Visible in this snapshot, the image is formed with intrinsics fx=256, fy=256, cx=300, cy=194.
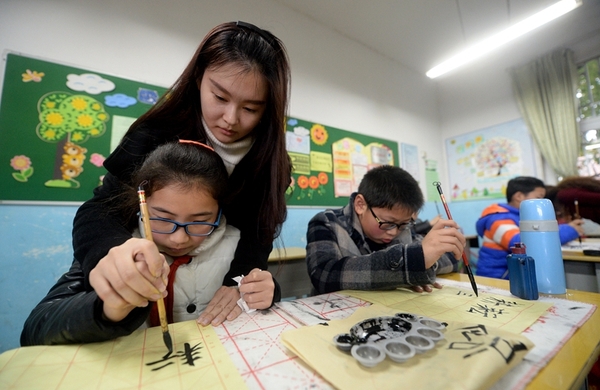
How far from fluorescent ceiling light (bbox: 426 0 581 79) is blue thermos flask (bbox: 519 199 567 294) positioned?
249 cm

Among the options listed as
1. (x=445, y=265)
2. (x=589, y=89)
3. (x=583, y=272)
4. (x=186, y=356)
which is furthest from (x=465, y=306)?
(x=589, y=89)

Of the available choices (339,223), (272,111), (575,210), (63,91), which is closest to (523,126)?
(575,210)

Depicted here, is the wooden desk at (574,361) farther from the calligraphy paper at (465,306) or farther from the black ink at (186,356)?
the black ink at (186,356)

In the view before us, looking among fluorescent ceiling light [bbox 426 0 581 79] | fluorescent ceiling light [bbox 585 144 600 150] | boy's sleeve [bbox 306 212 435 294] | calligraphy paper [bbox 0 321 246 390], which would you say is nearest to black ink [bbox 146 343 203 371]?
calligraphy paper [bbox 0 321 246 390]

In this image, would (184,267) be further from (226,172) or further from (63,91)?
(63,91)

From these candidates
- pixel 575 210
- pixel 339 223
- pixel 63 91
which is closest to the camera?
pixel 339 223

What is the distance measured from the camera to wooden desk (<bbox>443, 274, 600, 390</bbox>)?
12.8 inches

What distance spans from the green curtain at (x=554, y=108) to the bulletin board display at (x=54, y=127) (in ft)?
13.6

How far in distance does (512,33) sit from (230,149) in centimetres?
300

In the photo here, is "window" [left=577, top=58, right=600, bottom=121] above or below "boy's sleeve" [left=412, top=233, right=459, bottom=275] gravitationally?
above

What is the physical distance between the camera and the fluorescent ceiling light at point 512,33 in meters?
2.11

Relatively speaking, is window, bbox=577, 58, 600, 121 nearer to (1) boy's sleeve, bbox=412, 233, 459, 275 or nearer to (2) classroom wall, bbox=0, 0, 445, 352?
(2) classroom wall, bbox=0, 0, 445, 352

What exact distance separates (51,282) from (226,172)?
1.37 meters

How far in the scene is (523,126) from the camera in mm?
3121
